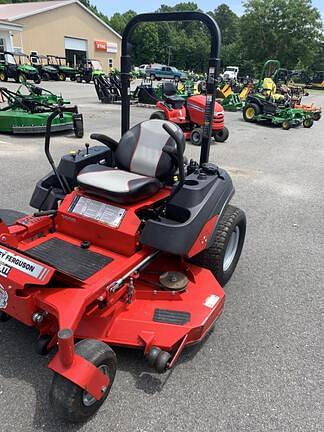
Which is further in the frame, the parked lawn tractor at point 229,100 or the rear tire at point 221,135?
the parked lawn tractor at point 229,100

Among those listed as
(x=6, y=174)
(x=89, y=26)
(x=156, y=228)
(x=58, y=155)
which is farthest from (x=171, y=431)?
(x=89, y=26)

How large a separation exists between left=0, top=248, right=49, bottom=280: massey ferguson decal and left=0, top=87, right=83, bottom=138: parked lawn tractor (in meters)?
5.80

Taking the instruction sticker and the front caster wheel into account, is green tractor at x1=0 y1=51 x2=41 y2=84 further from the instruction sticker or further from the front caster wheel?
the front caster wheel

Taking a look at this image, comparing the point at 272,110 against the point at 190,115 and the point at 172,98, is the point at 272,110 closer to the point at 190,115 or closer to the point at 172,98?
the point at 172,98

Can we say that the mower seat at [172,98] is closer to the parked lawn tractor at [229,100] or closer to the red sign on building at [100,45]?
the parked lawn tractor at [229,100]

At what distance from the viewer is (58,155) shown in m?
6.52

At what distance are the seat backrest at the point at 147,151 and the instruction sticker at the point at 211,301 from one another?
0.94 m

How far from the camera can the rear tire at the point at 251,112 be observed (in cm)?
1236

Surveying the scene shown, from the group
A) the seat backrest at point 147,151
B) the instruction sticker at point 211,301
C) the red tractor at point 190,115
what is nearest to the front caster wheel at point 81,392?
the instruction sticker at point 211,301

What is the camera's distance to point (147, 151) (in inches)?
108

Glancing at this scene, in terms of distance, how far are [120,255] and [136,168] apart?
783 millimetres

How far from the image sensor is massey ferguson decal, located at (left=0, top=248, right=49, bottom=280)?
5.99 feet

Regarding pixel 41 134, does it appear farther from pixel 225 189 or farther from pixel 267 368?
pixel 267 368

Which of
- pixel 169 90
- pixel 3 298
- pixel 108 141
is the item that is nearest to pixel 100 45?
pixel 169 90
